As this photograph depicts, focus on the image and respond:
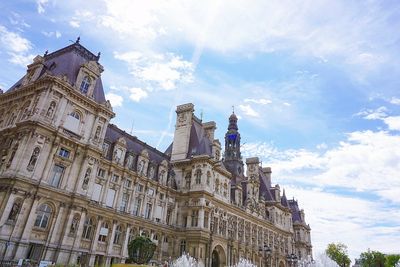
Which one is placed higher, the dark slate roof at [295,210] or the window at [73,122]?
the dark slate roof at [295,210]

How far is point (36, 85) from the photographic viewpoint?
2917 centimetres

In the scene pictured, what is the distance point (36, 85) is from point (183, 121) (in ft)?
80.9

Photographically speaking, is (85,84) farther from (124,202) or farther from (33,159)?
(124,202)

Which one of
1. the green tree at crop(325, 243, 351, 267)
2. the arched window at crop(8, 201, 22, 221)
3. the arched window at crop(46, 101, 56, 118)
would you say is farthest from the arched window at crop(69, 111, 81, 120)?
the green tree at crop(325, 243, 351, 267)

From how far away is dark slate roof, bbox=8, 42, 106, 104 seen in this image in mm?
31516

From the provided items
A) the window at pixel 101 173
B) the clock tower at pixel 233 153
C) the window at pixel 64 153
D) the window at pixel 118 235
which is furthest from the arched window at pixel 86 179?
the clock tower at pixel 233 153

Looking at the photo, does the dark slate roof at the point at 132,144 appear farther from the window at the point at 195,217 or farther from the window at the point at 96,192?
the window at the point at 195,217

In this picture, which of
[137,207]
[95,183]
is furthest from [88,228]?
[137,207]

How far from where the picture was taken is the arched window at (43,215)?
83.2 ft

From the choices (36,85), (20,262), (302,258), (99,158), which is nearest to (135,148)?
(99,158)

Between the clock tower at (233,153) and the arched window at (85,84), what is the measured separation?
3243 centimetres

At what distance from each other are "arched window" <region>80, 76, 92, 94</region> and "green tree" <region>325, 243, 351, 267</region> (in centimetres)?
8771

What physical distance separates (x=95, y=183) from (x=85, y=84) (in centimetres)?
1083

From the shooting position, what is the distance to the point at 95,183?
3153cm
